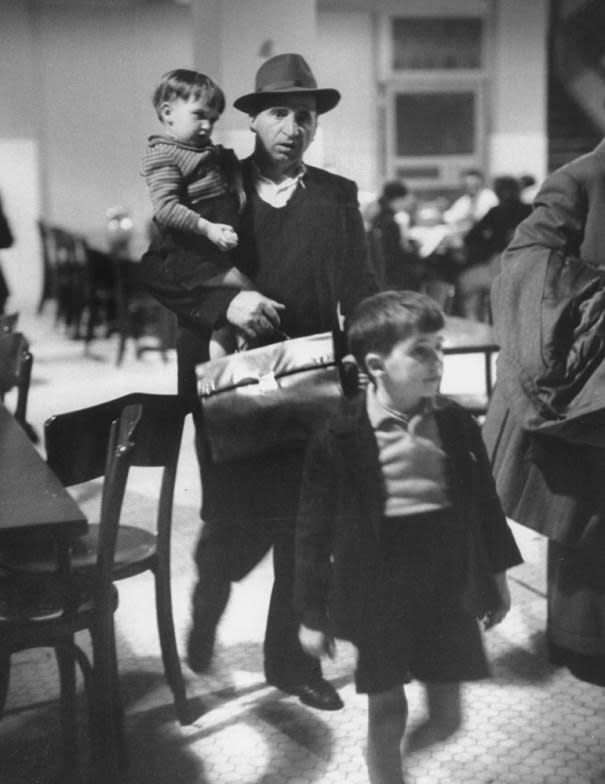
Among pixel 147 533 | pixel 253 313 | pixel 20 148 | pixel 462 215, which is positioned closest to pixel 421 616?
pixel 253 313

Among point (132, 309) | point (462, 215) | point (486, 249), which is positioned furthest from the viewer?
point (462, 215)

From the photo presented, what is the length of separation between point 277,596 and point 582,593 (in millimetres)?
619

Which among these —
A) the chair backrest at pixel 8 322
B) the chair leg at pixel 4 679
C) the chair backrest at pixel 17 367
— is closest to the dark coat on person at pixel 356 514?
the chair leg at pixel 4 679

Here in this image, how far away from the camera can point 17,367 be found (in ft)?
8.81

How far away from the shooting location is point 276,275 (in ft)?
5.89

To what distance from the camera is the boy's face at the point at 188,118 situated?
1.63 m

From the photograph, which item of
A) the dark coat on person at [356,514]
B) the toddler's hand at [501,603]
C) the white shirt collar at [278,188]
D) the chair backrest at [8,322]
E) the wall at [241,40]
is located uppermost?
the wall at [241,40]

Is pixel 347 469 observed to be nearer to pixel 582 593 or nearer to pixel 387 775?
pixel 387 775

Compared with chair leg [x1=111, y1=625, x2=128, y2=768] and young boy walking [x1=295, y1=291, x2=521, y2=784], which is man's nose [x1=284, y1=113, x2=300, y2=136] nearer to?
young boy walking [x1=295, y1=291, x2=521, y2=784]

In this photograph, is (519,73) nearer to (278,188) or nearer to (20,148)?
(278,188)

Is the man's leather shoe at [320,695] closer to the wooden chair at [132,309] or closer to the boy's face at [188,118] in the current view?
the boy's face at [188,118]

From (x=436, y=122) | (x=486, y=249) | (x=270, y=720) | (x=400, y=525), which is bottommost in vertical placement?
(x=270, y=720)

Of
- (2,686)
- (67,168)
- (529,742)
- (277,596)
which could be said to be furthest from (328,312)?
(67,168)

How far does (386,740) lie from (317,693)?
41 cm
